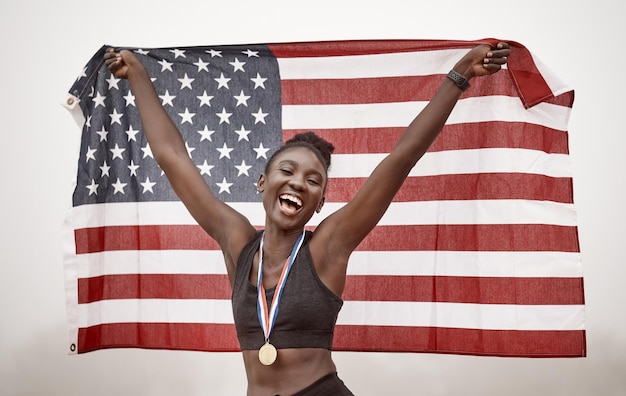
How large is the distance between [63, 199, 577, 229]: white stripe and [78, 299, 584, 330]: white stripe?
1.22 feet

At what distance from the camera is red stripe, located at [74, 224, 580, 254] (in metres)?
3.31

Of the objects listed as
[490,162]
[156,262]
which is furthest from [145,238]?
[490,162]

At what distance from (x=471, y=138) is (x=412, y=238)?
518mm

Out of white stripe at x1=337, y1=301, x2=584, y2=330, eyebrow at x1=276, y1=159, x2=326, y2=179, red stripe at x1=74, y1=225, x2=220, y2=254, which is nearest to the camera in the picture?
eyebrow at x1=276, y1=159, x2=326, y2=179

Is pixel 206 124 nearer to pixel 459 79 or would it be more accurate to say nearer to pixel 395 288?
pixel 395 288

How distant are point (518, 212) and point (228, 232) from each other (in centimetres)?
134

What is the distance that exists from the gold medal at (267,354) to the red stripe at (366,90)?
150 cm

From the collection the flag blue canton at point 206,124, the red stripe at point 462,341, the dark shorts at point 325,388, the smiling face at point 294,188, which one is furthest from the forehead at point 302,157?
the red stripe at point 462,341

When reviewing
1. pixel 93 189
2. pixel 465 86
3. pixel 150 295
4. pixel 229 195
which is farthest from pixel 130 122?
pixel 465 86

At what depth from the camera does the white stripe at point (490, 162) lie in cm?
331

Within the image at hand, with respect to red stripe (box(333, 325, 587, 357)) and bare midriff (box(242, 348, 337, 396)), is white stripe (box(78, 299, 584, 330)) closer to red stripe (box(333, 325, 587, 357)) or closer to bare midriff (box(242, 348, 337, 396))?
red stripe (box(333, 325, 587, 357))

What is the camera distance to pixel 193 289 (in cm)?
358

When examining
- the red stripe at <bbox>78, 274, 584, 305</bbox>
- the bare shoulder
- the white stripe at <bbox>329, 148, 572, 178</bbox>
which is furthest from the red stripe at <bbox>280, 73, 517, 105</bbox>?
the bare shoulder

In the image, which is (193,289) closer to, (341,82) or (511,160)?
(341,82)
